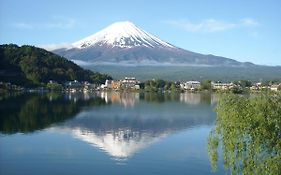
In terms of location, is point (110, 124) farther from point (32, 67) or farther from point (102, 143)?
point (32, 67)

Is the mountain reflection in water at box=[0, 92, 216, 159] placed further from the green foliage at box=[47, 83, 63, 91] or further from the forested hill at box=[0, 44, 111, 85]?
the green foliage at box=[47, 83, 63, 91]

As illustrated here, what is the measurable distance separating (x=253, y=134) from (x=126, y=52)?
4810 inches

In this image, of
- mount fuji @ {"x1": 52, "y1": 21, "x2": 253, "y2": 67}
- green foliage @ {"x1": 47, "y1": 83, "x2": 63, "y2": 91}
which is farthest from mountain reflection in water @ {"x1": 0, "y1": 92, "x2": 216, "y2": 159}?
mount fuji @ {"x1": 52, "y1": 21, "x2": 253, "y2": 67}

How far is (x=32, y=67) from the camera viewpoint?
50.2 meters

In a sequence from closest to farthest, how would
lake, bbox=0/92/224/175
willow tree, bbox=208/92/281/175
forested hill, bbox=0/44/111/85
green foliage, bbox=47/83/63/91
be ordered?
willow tree, bbox=208/92/281/175 → lake, bbox=0/92/224/175 → forested hill, bbox=0/44/111/85 → green foliage, bbox=47/83/63/91

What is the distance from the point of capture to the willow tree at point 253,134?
5320 millimetres

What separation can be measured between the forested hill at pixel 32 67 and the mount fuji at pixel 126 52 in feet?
196

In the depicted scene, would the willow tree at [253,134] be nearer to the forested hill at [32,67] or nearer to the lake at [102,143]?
the lake at [102,143]

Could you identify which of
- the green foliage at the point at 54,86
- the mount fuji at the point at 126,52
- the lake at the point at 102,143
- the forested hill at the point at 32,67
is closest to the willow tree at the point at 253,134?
the lake at the point at 102,143

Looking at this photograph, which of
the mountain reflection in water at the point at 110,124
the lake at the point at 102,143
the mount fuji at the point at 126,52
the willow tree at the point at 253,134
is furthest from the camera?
the mount fuji at the point at 126,52

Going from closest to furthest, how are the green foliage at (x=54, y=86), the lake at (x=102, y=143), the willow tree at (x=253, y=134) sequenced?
1. the willow tree at (x=253, y=134)
2. the lake at (x=102, y=143)
3. the green foliage at (x=54, y=86)

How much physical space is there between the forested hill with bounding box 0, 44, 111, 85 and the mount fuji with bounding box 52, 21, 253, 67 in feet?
196

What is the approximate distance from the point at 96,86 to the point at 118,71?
46.5m

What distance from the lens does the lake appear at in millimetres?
10023
